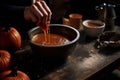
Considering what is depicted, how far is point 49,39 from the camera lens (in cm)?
149

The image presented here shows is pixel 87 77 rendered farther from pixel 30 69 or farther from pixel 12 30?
pixel 12 30

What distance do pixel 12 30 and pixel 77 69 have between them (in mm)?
564

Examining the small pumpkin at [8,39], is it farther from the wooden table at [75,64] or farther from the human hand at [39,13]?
the human hand at [39,13]

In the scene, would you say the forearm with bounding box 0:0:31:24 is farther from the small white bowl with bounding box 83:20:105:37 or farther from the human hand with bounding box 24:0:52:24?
the small white bowl with bounding box 83:20:105:37

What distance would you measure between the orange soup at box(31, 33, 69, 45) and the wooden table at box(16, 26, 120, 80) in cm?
12

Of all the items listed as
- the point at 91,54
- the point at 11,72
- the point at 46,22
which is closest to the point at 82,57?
the point at 91,54

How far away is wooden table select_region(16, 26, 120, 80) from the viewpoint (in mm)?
1283

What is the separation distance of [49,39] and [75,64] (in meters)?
0.26

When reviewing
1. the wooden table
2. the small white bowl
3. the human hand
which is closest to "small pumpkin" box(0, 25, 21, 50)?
the wooden table

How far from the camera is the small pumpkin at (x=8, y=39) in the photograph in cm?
146

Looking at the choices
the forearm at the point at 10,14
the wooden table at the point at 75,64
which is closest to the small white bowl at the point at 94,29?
the wooden table at the point at 75,64

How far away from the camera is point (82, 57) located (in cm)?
148

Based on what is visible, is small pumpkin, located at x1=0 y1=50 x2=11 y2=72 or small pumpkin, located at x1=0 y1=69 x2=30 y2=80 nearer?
small pumpkin, located at x1=0 y1=69 x2=30 y2=80

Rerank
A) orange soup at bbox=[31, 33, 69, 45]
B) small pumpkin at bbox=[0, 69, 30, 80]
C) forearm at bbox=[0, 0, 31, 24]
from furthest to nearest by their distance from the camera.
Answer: forearm at bbox=[0, 0, 31, 24] < orange soup at bbox=[31, 33, 69, 45] < small pumpkin at bbox=[0, 69, 30, 80]
